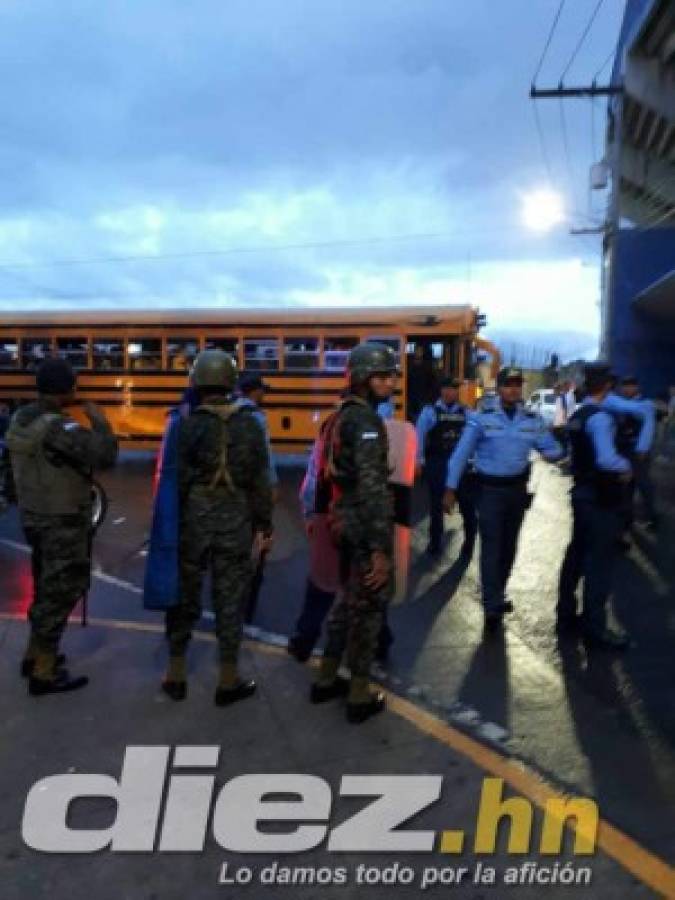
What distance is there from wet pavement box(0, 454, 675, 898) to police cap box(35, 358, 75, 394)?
5.55 feet

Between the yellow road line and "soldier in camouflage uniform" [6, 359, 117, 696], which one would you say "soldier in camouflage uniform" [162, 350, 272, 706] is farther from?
the yellow road line

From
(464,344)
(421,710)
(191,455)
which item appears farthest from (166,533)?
(464,344)

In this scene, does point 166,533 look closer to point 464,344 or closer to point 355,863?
point 355,863

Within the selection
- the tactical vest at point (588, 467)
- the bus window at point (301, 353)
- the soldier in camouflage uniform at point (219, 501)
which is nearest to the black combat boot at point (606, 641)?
the tactical vest at point (588, 467)

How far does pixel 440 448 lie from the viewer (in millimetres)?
7820

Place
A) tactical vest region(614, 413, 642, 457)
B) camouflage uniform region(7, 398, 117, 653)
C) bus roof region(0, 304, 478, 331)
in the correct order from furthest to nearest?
bus roof region(0, 304, 478, 331) < tactical vest region(614, 413, 642, 457) < camouflage uniform region(7, 398, 117, 653)

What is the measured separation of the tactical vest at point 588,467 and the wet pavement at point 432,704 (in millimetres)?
1038

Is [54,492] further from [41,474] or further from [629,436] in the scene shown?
[629,436]

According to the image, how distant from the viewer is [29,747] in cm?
363

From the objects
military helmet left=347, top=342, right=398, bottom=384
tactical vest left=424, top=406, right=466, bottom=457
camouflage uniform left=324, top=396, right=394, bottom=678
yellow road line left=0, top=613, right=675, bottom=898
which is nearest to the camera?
yellow road line left=0, top=613, right=675, bottom=898

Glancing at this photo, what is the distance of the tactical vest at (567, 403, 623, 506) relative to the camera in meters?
4.92

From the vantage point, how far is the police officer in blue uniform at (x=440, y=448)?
7.69m

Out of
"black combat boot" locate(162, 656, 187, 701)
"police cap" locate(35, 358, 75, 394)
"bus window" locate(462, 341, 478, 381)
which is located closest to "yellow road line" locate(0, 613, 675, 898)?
"black combat boot" locate(162, 656, 187, 701)

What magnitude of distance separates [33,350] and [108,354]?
1.43 metres
